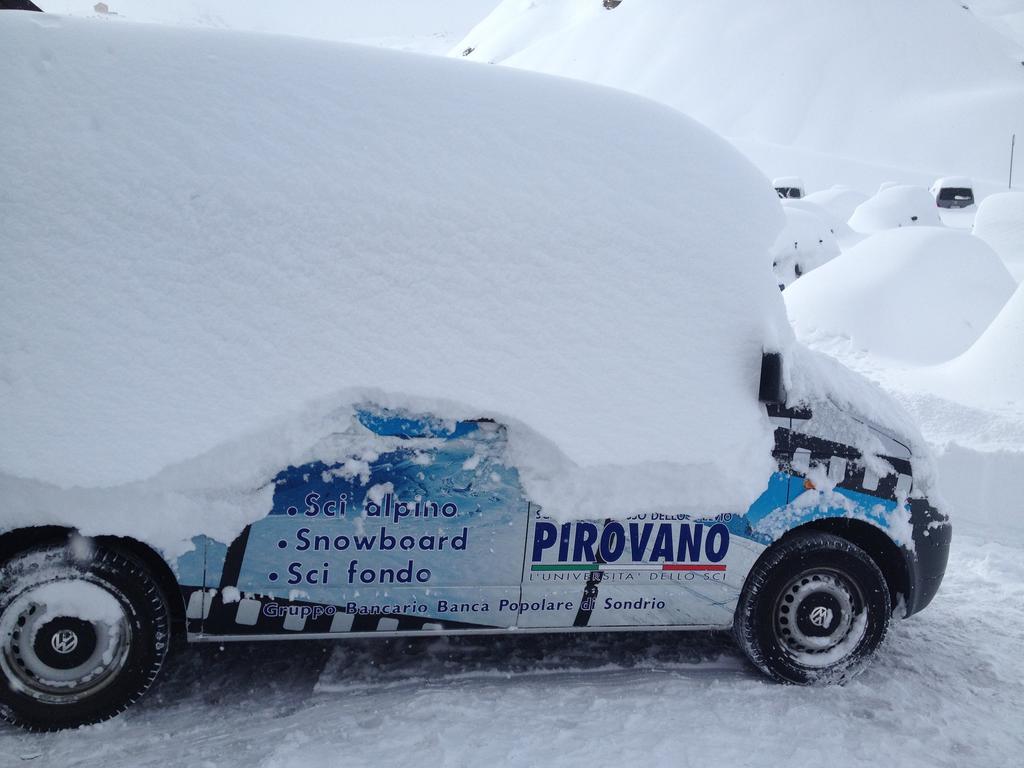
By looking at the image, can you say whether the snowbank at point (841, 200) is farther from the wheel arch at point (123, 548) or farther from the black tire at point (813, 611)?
the wheel arch at point (123, 548)

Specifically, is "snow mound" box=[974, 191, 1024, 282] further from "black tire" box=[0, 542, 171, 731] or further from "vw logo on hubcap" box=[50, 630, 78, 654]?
"vw logo on hubcap" box=[50, 630, 78, 654]

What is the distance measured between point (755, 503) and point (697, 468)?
12.3 inches

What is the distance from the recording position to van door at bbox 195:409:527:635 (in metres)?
2.75

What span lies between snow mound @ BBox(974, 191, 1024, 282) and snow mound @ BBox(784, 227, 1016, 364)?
6393 millimetres

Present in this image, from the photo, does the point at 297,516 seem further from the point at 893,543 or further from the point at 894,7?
the point at 894,7

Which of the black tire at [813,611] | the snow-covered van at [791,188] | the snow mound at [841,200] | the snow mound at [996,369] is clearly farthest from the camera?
the snow-covered van at [791,188]

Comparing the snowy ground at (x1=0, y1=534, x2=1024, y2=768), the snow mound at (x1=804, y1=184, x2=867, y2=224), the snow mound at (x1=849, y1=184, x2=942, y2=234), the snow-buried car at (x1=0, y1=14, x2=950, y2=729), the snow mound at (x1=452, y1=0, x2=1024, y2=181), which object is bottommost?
the snowy ground at (x1=0, y1=534, x2=1024, y2=768)

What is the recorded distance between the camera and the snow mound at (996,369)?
654 centimetres

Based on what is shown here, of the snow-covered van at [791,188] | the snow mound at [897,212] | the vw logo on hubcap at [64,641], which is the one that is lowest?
the vw logo on hubcap at [64,641]

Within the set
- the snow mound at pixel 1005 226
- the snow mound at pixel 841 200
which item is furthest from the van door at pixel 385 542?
the snow mound at pixel 841 200

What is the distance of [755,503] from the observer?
3.10 meters

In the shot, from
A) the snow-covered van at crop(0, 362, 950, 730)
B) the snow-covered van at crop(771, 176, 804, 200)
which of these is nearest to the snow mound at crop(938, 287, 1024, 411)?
the snow-covered van at crop(0, 362, 950, 730)

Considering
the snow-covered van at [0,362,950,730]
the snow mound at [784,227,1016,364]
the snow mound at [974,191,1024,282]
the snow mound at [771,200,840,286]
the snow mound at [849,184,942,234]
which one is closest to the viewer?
the snow-covered van at [0,362,950,730]

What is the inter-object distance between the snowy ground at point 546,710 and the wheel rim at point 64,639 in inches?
7.5
